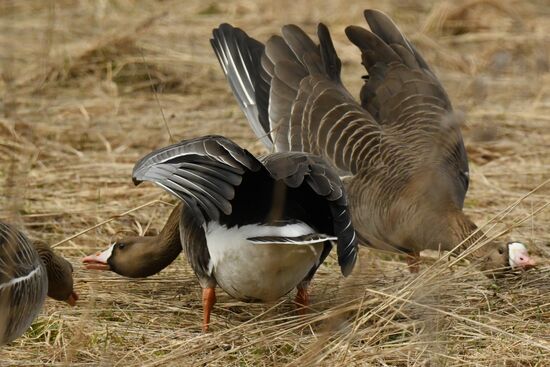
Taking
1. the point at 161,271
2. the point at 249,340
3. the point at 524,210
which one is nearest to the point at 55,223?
the point at 161,271

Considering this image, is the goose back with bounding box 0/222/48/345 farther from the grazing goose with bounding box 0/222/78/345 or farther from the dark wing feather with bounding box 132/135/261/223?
the dark wing feather with bounding box 132/135/261/223

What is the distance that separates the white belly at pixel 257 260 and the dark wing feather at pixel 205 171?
0.18 metres

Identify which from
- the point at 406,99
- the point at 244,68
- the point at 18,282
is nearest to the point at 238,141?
the point at 244,68

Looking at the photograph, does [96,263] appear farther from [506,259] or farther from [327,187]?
→ [506,259]

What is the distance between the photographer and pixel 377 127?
704 cm

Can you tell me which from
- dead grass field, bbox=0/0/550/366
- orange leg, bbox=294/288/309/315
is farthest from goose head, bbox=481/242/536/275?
orange leg, bbox=294/288/309/315

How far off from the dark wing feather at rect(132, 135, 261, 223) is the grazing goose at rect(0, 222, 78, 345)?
1.92ft

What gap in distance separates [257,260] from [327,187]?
17.8 inches

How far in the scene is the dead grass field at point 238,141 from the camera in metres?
5.09

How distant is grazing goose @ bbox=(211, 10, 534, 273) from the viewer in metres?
6.20

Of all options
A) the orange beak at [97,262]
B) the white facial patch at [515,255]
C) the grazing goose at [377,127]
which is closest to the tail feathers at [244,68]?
the grazing goose at [377,127]

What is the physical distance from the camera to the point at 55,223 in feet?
23.2

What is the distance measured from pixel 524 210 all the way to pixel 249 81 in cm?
203

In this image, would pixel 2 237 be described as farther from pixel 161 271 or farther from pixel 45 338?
pixel 161 271
